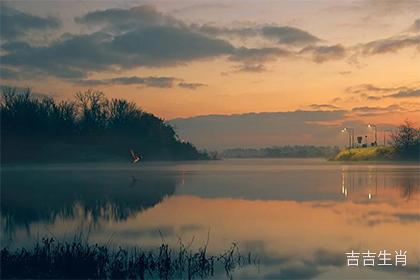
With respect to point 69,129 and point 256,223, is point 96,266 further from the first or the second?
point 69,129

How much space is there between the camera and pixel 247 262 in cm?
1480

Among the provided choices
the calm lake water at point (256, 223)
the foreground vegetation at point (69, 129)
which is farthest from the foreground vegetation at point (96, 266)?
the foreground vegetation at point (69, 129)

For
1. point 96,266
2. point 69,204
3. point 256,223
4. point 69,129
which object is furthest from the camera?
point 69,129

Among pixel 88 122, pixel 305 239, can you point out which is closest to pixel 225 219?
pixel 305 239

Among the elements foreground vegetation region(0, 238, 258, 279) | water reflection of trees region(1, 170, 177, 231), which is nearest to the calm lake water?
water reflection of trees region(1, 170, 177, 231)

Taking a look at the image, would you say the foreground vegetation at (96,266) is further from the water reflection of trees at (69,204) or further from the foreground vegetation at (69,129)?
the foreground vegetation at (69,129)

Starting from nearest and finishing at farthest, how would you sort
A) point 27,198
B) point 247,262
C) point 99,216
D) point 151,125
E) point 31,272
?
Answer: point 31,272 < point 247,262 < point 99,216 < point 27,198 < point 151,125

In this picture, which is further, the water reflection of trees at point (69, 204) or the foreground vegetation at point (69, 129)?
the foreground vegetation at point (69, 129)

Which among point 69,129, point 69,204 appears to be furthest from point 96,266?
point 69,129

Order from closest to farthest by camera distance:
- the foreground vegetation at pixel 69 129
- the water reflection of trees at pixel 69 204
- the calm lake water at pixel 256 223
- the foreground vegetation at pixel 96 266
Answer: the foreground vegetation at pixel 96 266
the calm lake water at pixel 256 223
the water reflection of trees at pixel 69 204
the foreground vegetation at pixel 69 129

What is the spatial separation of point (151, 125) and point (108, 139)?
45.7 ft

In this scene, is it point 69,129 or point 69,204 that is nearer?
point 69,204

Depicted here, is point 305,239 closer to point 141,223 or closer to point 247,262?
point 247,262

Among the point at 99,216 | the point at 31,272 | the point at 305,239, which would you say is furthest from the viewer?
the point at 99,216
